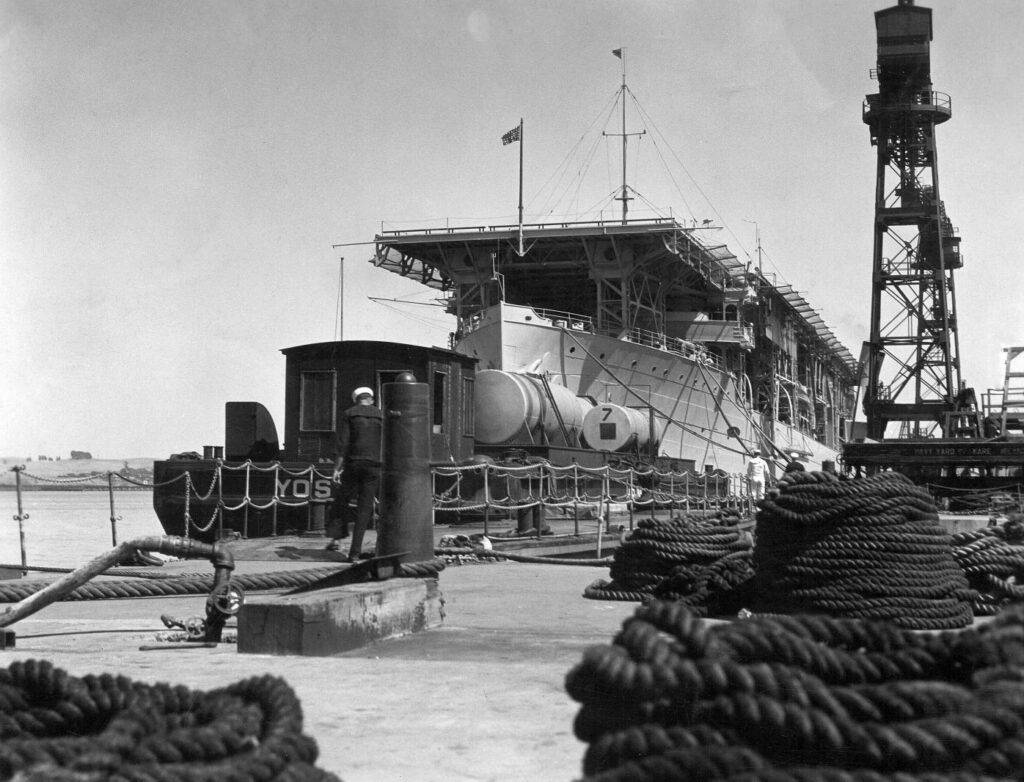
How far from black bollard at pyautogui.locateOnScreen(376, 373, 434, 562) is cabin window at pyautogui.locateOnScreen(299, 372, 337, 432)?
1176 cm

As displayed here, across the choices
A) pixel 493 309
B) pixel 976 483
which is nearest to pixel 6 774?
pixel 976 483

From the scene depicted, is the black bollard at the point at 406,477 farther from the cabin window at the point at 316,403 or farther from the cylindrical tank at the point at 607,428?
the cylindrical tank at the point at 607,428

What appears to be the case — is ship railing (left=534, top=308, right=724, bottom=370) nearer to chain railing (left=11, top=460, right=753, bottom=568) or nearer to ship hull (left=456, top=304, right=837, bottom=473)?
ship hull (left=456, top=304, right=837, bottom=473)

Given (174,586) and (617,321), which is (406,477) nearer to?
(174,586)

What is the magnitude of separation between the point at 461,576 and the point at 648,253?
27.2m

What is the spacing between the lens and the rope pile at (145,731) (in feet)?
5.72

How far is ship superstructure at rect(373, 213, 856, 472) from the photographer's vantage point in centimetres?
3117

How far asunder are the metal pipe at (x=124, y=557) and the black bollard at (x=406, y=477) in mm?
1200

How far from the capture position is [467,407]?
19719 mm

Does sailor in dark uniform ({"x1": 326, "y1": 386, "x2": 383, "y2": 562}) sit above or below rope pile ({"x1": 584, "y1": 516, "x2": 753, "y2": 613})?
above

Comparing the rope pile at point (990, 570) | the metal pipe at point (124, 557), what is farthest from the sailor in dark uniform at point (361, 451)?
the rope pile at point (990, 570)

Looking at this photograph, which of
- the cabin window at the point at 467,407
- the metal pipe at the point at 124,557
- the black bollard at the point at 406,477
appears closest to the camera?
the metal pipe at the point at 124,557

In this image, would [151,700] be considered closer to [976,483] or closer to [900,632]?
[900,632]

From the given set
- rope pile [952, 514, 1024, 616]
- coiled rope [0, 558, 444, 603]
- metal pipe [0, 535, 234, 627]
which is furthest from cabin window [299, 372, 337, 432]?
rope pile [952, 514, 1024, 616]
